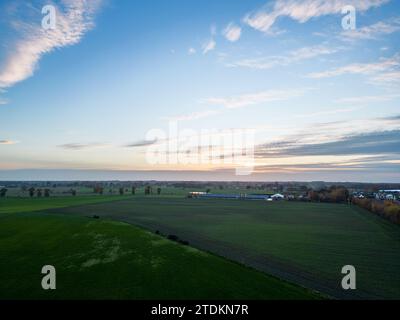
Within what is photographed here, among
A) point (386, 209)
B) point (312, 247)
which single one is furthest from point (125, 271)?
point (386, 209)

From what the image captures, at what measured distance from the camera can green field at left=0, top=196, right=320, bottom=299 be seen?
2862cm

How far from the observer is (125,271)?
3444 centimetres

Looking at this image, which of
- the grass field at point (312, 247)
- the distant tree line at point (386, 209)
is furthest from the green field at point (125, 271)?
the distant tree line at point (386, 209)

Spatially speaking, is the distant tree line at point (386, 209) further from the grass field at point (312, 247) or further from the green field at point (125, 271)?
the green field at point (125, 271)

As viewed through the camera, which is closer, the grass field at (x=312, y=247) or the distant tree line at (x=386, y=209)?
the grass field at (x=312, y=247)

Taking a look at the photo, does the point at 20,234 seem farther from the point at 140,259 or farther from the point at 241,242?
the point at 241,242

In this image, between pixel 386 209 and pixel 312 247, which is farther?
pixel 386 209

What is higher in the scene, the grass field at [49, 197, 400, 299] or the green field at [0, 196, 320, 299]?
the green field at [0, 196, 320, 299]

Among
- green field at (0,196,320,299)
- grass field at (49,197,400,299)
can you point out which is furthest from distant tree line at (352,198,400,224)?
green field at (0,196,320,299)

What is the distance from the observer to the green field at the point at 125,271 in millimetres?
28625

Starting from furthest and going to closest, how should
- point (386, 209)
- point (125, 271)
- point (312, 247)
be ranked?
point (386, 209), point (312, 247), point (125, 271)

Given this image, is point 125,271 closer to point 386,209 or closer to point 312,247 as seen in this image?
point 312,247

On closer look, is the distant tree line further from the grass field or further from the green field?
the green field

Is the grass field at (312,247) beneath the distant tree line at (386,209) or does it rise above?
beneath
